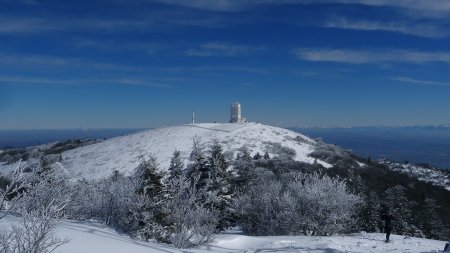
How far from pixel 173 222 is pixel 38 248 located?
17264 mm

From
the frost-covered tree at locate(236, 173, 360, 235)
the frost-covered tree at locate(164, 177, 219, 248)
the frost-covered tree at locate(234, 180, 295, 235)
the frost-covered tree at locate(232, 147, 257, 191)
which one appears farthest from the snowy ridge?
the frost-covered tree at locate(164, 177, 219, 248)

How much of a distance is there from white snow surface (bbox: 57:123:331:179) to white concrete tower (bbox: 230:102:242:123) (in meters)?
5.28

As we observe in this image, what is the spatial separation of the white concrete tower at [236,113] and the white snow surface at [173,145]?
5.28 meters

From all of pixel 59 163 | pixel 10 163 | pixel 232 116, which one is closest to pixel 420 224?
pixel 232 116

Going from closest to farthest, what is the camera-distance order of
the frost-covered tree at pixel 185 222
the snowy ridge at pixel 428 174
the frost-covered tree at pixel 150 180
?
the frost-covered tree at pixel 185 222
the frost-covered tree at pixel 150 180
the snowy ridge at pixel 428 174

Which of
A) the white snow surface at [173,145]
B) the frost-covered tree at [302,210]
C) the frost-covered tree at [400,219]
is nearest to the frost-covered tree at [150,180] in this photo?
the frost-covered tree at [302,210]

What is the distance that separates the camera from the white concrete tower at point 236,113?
107875 mm

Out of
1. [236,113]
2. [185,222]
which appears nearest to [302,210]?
[185,222]

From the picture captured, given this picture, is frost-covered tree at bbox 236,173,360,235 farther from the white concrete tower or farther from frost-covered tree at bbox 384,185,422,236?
the white concrete tower

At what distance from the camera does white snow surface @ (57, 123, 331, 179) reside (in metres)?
81.0

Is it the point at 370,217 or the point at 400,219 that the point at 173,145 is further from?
the point at 400,219

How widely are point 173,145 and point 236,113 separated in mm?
25870

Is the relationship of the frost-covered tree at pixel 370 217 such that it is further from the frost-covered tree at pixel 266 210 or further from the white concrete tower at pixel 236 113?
the white concrete tower at pixel 236 113

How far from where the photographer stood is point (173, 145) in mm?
88500
